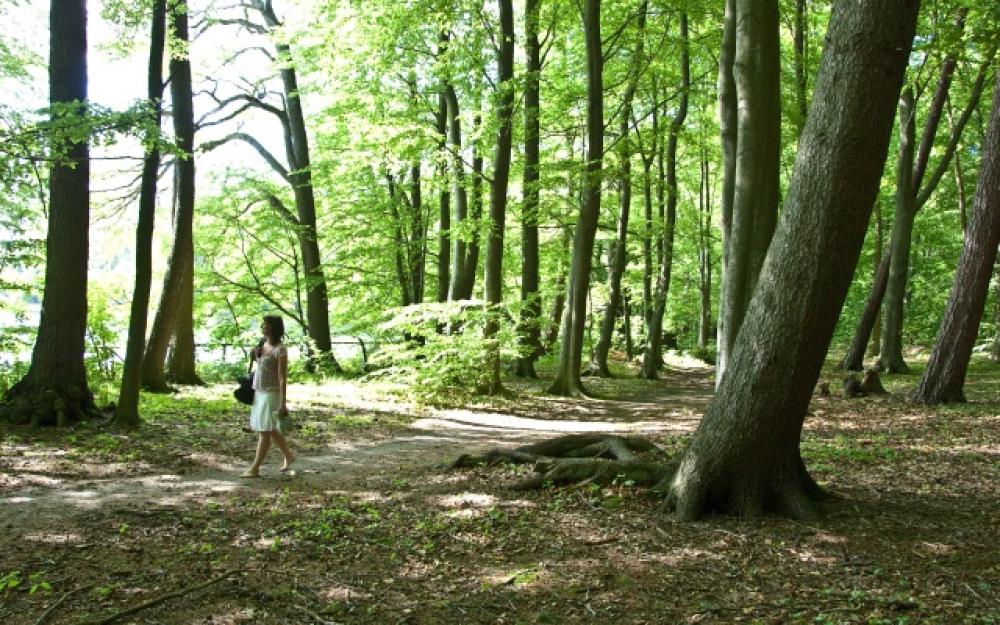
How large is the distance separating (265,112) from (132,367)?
40.3 feet

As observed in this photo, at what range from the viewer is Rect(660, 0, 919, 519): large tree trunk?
4.56m

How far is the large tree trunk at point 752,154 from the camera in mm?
7504

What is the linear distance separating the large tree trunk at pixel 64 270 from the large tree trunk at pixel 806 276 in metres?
8.16

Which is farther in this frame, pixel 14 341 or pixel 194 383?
pixel 194 383

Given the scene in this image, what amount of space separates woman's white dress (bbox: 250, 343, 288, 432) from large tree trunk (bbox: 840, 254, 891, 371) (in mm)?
16013

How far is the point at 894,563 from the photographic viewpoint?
435cm

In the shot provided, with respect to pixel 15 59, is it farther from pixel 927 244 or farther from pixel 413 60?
pixel 927 244

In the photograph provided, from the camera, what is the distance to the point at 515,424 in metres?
12.0

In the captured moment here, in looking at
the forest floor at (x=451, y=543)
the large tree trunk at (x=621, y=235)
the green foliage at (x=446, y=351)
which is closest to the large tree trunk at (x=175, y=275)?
the green foliage at (x=446, y=351)

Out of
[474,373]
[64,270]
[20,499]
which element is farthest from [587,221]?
[20,499]

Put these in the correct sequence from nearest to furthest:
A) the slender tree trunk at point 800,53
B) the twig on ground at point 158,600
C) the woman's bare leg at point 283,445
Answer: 1. the twig on ground at point 158,600
2. the woman's bare leg at point 283,445
3. the slender tree trunk at point 800,53

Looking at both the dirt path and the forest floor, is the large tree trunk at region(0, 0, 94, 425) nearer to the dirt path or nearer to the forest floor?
the forest floor

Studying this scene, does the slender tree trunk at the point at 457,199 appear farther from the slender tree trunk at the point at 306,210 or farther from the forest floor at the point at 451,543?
the forest floor at the point at 451,543

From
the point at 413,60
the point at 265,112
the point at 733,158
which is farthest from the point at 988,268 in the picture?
the point at 265,112
